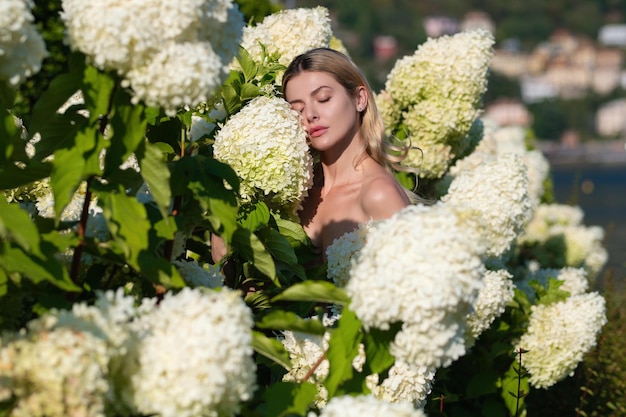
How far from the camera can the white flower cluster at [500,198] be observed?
373cm

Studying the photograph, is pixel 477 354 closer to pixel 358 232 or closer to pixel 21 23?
pixel 358 232

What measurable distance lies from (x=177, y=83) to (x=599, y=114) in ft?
465

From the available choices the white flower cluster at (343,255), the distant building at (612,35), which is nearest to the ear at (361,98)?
the white flower cluster at (343,255)

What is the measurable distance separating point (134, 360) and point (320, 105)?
1939 mm

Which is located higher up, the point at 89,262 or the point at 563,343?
the point at 89,262

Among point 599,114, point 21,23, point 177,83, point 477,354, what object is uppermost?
point 21,23

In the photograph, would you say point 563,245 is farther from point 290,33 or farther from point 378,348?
point 378,348

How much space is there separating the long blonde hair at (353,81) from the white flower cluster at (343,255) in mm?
967

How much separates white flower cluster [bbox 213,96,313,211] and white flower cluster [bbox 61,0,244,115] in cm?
107

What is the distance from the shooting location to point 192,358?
5.27 feet

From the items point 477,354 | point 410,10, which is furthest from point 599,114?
point 477,354

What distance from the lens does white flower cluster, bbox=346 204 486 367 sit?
175 centimetres

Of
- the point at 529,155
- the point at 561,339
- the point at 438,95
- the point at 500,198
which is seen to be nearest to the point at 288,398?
the point at 500,198

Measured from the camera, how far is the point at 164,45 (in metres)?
1.78
